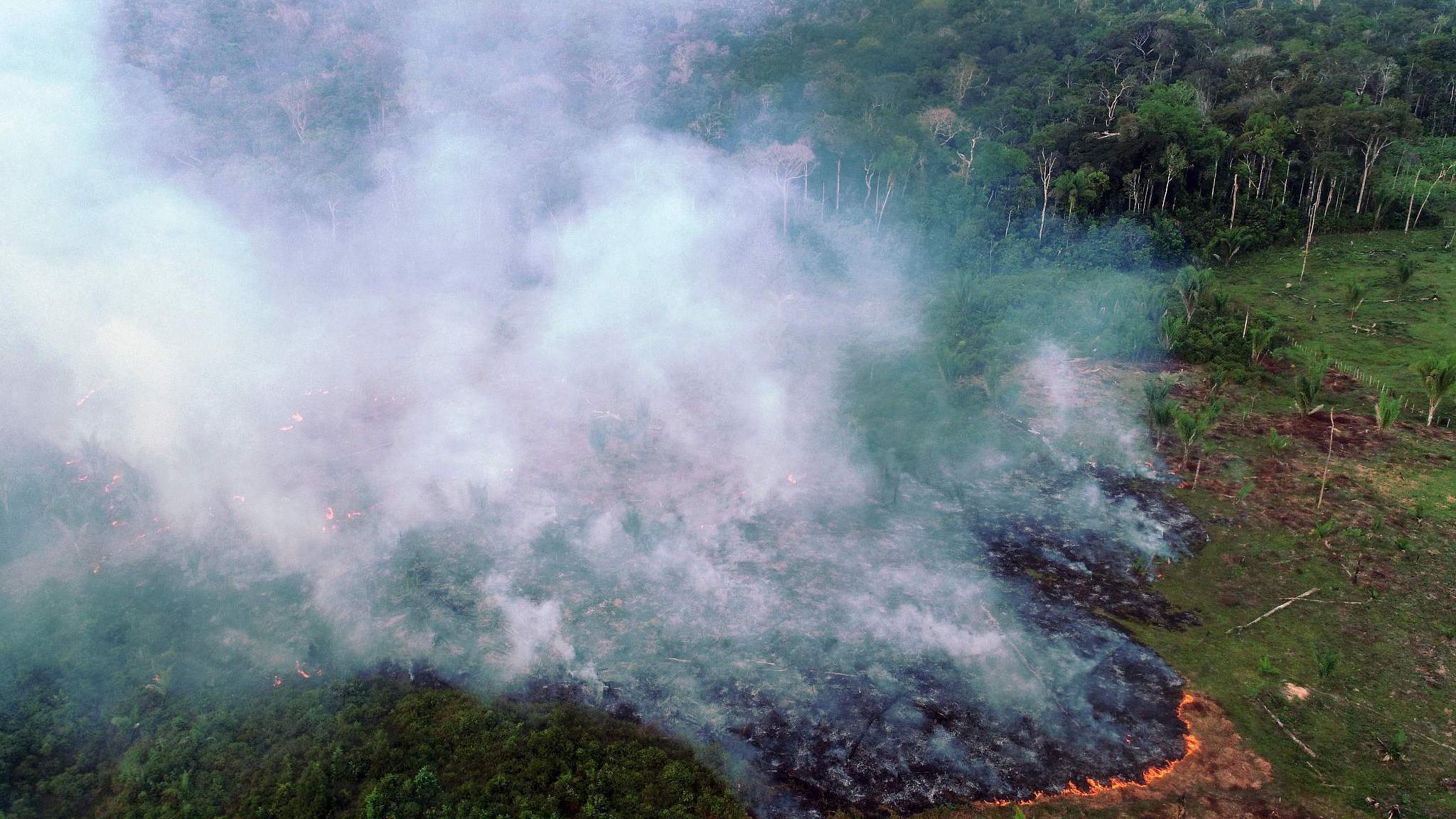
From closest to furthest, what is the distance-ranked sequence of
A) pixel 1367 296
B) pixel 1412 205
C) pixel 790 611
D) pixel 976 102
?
pixel 790 611 → pixel 1367 296 → pixel 1412 205 → pixel 976 102

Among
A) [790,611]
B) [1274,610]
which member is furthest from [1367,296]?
[790,611]

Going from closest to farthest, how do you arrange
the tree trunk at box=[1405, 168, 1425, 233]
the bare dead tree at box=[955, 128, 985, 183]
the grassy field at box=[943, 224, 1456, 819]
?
the grassy field at box=[943, 224, 1456, 819] → the tree trunk at box=[1405, 168, 1425, 233] → the bare dead tree at box=[955, 128, 985, 183]

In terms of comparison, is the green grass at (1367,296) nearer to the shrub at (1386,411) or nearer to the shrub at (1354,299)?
the shrub at (1354,299)

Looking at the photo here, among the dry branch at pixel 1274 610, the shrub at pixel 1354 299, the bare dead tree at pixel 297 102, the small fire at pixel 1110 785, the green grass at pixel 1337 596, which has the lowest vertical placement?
the dry branch at pixel 1274 610

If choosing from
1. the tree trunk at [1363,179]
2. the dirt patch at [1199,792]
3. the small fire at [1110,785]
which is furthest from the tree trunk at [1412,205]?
the small fire at [1110,785]

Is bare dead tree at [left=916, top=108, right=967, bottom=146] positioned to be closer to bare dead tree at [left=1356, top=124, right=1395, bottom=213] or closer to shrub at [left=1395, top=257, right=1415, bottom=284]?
bare dead tree at [left=1356, top=124, right=1395, bottom=213]

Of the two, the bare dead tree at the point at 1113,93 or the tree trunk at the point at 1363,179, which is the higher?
the bare dead tree at the point at 1113,93

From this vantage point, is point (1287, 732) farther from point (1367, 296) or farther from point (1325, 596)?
point (1367, 296)

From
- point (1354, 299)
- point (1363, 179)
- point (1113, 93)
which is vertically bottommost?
point (1354, 299)

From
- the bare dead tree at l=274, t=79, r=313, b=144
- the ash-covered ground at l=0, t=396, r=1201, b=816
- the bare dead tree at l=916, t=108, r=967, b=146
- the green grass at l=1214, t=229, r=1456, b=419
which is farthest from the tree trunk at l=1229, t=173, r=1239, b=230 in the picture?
the bare dead tree at l=274, t=79, r=313, b=144

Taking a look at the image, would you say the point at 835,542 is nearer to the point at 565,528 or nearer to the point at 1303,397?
the point at 565,528
